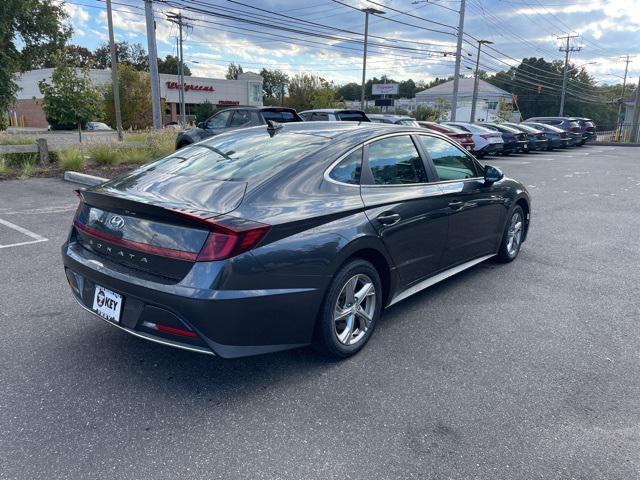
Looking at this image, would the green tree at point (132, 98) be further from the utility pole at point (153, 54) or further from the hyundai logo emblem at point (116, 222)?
the hyundai logo emblem at point (116, 222)

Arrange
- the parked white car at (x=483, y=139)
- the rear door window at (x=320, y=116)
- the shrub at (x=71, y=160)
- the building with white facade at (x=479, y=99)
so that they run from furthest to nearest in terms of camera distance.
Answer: the building with white facade at (x=479, y=99)
the parked white car at (x=483, y=139)
the rear door window at (x=320, y=116)
the shrub at (x=71, y=160)

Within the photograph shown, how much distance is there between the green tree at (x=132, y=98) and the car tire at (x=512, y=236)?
1580 inches

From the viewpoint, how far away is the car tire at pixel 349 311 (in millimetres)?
3219

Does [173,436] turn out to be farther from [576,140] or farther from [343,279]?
[576,140]

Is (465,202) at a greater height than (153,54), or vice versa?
(153,54)

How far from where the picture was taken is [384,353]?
360 centimetres

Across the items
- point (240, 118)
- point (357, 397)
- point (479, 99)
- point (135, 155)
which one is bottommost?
Answer: point (357, 397)

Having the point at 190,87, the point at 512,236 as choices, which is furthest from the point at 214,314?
the point at 190,87

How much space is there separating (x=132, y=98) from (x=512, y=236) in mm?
42369

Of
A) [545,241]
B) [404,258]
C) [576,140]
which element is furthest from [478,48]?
[404,258]

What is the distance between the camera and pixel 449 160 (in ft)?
15.3

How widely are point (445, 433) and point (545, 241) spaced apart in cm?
497

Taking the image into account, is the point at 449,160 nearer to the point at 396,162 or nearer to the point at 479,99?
the point at 396,162

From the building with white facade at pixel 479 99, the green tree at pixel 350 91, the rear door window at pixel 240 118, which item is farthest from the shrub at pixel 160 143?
the green tree at pixel 350 91
